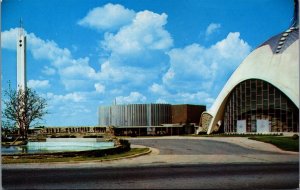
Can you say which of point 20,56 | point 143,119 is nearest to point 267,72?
point 143,119

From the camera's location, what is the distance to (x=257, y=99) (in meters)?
39.9

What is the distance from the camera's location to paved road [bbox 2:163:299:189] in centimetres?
1263

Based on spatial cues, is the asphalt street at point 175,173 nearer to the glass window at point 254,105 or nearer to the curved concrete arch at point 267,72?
the curved concrete arch at point 267,72

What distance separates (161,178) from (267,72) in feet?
82.3

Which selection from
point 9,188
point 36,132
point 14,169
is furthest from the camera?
point 36,132

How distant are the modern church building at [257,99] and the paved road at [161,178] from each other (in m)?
15.1

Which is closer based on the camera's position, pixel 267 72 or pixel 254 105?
pixel 267 72

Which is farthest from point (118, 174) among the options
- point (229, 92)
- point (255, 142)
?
point (229, 92)

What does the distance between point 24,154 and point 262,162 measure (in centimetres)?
1033

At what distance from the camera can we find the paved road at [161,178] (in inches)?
497

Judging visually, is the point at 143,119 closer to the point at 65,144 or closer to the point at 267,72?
the point at 65,144

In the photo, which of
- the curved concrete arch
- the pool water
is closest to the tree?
the pool water

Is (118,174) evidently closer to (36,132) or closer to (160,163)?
(160,163)

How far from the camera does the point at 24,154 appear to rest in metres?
21.0
